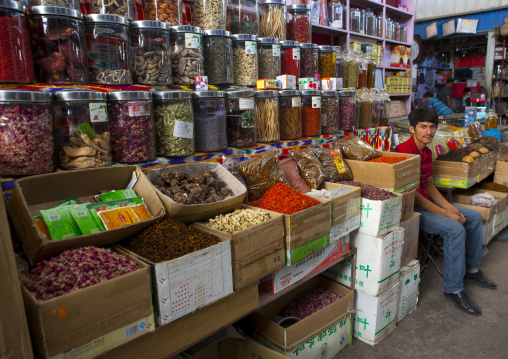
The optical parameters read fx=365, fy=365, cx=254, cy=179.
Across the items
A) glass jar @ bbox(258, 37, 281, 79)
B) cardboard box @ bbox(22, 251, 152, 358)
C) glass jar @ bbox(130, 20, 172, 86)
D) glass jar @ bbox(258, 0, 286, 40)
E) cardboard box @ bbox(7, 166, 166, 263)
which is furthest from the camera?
glass jar @ bbox(258, 0, 286, 40)

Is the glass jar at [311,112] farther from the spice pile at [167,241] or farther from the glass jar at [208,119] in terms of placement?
the spice pile at [167,241]

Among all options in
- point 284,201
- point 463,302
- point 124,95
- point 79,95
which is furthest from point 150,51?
point 463,302

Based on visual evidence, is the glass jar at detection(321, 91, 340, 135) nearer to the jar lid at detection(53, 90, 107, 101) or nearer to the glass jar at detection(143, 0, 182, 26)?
the glass jar at detection(143, 0, 182, 26)

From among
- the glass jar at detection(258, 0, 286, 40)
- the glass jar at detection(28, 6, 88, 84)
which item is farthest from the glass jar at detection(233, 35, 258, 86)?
the glass jar at detection(28, 6, 88, 84)

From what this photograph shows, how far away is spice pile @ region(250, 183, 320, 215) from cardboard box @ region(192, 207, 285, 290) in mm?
89

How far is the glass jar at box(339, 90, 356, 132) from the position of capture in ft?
8.86

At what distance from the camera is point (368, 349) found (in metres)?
2.06

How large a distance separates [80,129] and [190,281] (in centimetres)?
74

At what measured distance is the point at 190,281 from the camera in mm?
1129

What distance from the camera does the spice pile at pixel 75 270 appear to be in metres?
0.92

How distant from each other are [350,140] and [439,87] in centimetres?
785

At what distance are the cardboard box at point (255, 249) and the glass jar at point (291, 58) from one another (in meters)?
1.33

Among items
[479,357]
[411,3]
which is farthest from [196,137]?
[411,3]

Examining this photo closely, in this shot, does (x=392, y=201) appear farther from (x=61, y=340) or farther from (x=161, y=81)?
(x=61, y=340)
